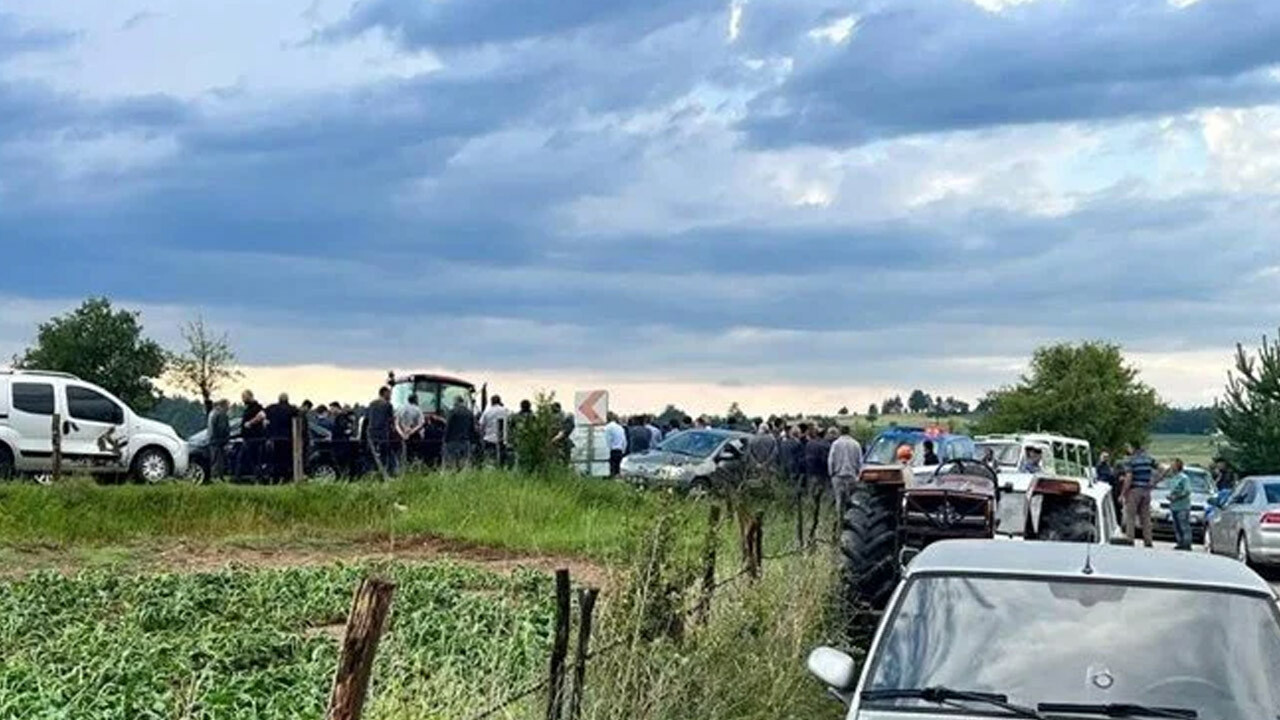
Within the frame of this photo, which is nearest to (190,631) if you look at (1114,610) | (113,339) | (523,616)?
(523,616)

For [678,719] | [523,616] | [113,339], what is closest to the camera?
[678,719]

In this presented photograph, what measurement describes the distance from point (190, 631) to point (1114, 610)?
781 cm

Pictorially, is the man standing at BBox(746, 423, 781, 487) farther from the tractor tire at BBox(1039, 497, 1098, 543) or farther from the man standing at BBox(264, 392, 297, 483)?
the man standing at BBox(264, 392, 297, 483)

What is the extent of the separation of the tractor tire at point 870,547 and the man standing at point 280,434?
50.3ft

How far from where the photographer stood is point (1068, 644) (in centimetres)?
717

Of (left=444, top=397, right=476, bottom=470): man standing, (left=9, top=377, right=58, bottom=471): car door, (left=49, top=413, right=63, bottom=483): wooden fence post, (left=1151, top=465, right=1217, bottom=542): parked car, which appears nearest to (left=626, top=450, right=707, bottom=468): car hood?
(left=444, top=397, right=476, bottom=470): man standing

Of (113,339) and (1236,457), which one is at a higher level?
(113,339)

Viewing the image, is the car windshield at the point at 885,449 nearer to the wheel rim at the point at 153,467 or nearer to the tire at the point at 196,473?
the tire at the point at 196,473

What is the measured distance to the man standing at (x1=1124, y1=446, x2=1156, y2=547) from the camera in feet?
104

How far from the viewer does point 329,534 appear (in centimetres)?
2511

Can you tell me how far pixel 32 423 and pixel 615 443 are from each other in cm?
1032

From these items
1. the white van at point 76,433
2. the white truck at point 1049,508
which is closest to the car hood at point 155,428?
the white van at point 76,433

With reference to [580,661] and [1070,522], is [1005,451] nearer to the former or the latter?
[1070,522]

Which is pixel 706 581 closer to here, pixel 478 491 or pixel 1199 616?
pixel 1199 616
